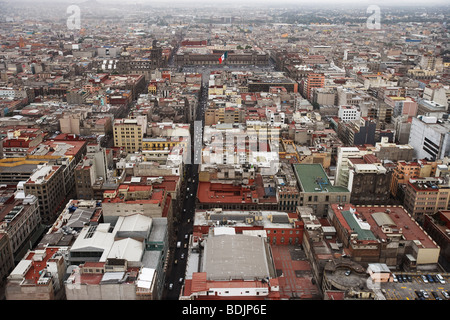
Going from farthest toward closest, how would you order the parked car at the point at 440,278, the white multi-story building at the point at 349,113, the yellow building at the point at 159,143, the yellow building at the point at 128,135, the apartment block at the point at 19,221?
the white multi-story building at the point at 349,113, the yellow building at the point at 128,135, the yellow building at the point at 159,143, the apartment block at the point at 19,221, the parked car at the point at 440,278

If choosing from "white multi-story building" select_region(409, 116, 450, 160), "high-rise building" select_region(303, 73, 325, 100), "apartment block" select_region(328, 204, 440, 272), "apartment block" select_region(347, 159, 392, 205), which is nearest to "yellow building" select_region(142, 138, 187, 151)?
"apartment block" select_region(347, 159, 392, 205)

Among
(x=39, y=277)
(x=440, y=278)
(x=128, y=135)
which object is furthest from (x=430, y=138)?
(x=39, y=277)

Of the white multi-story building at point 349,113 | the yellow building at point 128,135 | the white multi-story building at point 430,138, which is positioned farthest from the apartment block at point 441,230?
the yellow building at point 128,135

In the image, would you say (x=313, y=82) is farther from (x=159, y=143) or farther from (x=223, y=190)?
(x=223, y=190)

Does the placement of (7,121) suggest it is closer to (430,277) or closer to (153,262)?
(153,262)

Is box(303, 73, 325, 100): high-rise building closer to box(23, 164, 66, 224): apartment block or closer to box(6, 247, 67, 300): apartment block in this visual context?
box(23, 164, 66, 224): apartment block

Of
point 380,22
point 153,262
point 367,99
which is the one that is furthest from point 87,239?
point 380,22

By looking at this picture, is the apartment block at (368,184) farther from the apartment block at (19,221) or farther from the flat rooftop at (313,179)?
the apartment block at (19,221)
